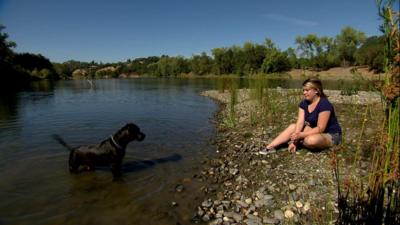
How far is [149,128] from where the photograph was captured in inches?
467

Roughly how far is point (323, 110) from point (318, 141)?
29.5 inches

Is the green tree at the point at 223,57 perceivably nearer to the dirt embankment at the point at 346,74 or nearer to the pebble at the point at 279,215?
the dirt embankment at the point at 346,74

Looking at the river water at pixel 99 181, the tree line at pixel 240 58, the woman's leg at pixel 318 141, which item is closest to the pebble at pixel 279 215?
the river water at pixel 99 181

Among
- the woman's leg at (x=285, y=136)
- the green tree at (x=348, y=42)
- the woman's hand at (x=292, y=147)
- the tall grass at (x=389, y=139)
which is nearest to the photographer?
the tall grass at (x=389, y=139)

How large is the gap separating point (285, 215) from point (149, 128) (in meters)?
8.55

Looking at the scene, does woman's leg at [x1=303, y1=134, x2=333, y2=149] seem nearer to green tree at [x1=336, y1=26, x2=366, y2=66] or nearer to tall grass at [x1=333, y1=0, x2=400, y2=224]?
tall grass at [x1=333, y1=0, x2=400, y2=224]

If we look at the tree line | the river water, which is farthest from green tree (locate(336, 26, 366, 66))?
the river water

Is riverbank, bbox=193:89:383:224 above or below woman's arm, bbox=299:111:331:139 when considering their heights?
below

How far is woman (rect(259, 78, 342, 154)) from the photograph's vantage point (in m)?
6.15

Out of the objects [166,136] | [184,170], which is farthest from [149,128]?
[184,170]

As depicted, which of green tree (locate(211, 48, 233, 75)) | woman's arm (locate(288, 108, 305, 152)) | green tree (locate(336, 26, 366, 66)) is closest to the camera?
woman's arm (locate(288, 108, 305, 152))

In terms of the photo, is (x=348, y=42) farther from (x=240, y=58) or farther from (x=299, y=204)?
(x=299, y=204)

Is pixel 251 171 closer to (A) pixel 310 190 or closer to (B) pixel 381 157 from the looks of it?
(A) pixel 310 190

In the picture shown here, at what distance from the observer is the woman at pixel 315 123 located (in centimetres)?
615
